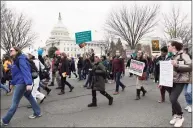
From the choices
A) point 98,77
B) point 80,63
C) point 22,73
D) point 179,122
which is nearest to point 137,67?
point 98,77

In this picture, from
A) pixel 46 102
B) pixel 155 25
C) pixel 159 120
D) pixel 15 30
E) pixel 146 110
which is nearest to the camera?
pixel 159 120

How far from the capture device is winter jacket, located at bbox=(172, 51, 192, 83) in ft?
14.7

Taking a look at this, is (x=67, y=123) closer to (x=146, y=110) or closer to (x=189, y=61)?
(x=146, y=110)

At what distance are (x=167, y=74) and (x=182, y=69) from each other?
0.36 metres

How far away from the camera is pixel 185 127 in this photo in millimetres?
4746

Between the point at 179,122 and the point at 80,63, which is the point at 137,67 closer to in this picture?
the point at 179,122

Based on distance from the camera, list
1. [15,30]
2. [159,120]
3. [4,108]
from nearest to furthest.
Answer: [159,120] → [4,108] → [15,30]

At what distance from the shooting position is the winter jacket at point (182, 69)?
449 centimetres

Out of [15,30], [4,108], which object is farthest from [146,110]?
[15,30]

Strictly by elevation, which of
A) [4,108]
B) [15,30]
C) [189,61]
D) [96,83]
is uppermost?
[15,30]

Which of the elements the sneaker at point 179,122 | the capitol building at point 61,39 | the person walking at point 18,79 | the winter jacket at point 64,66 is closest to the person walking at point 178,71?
the sneaker at point 179,122

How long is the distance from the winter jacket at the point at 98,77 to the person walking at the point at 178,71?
2360mm

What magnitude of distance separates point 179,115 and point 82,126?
2.06m

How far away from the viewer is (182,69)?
176 inches
